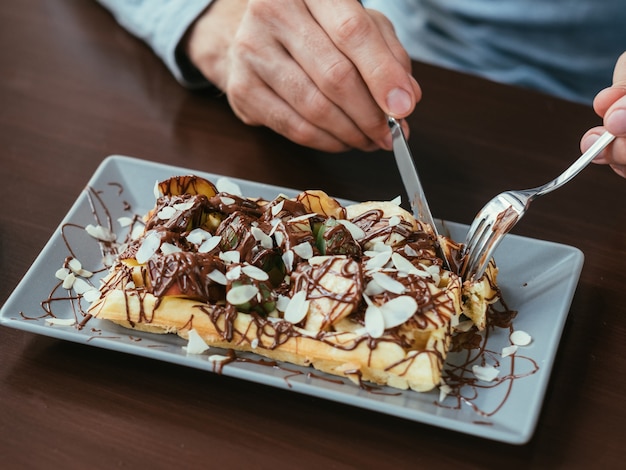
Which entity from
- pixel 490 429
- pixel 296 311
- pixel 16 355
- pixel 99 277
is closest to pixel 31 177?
pixel 99 277

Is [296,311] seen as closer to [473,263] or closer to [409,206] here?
[473,263]

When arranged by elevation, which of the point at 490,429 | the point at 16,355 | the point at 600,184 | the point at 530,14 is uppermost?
the point at 530,14

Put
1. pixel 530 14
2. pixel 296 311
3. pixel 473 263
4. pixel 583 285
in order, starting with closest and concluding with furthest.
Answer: pixel 296 311, pixel 473 263, pixel 583 285, pixel 530 14

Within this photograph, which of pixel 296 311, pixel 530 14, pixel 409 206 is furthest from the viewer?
pixel 530 14

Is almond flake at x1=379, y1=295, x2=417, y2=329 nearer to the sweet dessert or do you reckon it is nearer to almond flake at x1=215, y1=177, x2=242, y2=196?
the sweet dessert

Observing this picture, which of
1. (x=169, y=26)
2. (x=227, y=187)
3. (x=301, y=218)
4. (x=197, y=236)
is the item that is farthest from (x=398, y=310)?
(x=169, y=26)

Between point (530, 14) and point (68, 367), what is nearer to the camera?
point (68, 367)

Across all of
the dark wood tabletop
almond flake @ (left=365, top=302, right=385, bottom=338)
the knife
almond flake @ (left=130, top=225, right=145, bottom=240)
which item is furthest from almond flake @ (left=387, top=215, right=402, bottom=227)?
almond flake @ (left=130, top=225, right=145, bottom=240)
